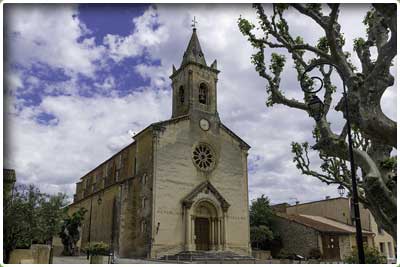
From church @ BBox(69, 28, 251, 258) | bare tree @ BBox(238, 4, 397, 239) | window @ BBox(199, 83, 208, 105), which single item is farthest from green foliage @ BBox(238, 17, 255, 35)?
window @ BBox(199, 83, 208, 105)

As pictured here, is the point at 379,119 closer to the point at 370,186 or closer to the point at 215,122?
the point at 370,186

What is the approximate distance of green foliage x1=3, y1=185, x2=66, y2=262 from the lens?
50.4 ft

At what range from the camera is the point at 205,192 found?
32.0m

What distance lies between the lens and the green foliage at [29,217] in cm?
1537

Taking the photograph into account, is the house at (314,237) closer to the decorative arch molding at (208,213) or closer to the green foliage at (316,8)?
the decorative arch molding at (208,213)

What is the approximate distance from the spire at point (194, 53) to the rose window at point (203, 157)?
844 centimetres

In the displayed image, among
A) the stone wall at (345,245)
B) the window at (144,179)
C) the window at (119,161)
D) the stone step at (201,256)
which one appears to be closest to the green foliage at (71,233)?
the window at (144,179)

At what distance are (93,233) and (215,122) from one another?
16.3 metres

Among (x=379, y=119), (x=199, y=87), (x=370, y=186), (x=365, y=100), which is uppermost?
(x=199, y=87)

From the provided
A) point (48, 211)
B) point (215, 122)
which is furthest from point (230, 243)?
point (48, 211)

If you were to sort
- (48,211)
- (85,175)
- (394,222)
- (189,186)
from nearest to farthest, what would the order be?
1. (394,222)
2. (48,211)
3. (189,186)
4. (85,175)

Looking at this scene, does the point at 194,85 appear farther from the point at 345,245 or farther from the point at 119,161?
the point at 345,245

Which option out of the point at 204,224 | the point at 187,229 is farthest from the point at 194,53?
the point at 187,229

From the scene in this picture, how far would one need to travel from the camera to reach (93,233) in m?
37.6
